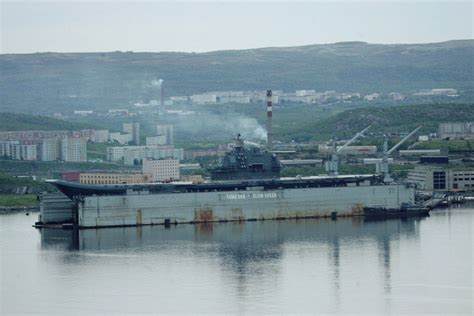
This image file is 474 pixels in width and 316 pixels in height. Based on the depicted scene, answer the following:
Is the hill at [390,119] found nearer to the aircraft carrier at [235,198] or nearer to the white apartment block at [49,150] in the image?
the white apartment block at [49,150]

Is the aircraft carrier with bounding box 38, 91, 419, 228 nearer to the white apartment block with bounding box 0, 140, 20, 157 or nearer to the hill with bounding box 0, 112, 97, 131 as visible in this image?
the white apartment block with bounding box 0, 140, 20, 157

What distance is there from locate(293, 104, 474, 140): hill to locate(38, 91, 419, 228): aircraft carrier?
3784cm

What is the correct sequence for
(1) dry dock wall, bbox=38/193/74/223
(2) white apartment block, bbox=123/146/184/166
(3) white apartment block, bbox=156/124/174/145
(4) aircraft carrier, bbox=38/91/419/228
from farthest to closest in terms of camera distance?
1. (3) white apartment block, bbox=156/124/174/145
2. (2) white apartment block, bbox=123/146/184/166
3. (1) dry dock wall, bbox=38/193/74/223
4. (4) aircraft carrier, bbox=38/91/419/228

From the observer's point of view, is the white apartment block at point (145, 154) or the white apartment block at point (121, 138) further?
the white apartment block at point (121, 138)

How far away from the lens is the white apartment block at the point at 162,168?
2869 inches

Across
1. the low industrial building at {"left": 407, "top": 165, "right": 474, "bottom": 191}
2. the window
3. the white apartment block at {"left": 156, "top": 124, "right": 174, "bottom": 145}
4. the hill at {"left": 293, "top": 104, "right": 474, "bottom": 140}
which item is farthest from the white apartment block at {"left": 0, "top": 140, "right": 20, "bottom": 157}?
Result: the window

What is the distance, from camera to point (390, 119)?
97.9 m

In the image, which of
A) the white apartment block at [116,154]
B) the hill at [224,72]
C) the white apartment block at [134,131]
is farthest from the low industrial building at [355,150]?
the hill at [224,72]

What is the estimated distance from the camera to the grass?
214 feet

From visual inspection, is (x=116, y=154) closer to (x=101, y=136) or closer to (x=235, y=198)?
(x=101, y=136)

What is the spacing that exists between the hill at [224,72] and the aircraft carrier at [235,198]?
81824 millimetres

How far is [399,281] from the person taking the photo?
3984cm

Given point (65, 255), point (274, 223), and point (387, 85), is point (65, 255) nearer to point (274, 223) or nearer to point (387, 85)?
point (274, 223)

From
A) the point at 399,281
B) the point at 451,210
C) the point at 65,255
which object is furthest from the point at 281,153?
the point at 399,281
